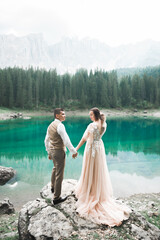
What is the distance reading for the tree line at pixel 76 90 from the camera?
61812 mm

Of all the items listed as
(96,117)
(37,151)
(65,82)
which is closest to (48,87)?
(65,82)

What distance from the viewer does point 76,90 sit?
7100cm

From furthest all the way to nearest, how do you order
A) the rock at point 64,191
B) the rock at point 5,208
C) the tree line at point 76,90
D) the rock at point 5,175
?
the tree line at point 76,90
the rock at point 5,175
the rock at point 5,208
the rock at point 64,191

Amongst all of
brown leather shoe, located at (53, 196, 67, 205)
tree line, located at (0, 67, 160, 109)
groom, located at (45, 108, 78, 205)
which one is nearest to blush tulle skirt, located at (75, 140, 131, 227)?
brown leather shoe, located at (53, 196, 67, 205)

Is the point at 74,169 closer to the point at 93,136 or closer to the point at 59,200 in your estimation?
the point at 59,200

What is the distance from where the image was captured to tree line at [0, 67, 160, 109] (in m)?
61.8

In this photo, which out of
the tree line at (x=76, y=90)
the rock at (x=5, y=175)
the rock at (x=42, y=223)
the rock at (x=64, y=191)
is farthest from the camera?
the tree line at (x=76, y=90)

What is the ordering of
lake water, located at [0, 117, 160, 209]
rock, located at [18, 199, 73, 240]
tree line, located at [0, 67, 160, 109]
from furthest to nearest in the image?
1. tree line, located at [0, 67, 160, 109]
2. lake water, located at [0, 117, 160, 209]
3. rock, located at [18, 199, 73, 240]

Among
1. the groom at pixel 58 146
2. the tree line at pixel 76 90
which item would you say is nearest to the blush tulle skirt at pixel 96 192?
the groom at pixel 58 146

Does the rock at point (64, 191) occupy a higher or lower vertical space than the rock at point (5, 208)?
higher

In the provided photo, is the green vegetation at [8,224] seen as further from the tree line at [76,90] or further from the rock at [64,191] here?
the tree line at [76,90]

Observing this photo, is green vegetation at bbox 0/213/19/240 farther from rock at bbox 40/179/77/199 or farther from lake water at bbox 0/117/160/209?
lake water at bbox 0/117/160/209

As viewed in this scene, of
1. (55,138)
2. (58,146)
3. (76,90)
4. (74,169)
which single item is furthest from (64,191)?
(76,90)

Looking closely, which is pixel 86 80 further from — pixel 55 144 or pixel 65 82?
pixel 55 144
